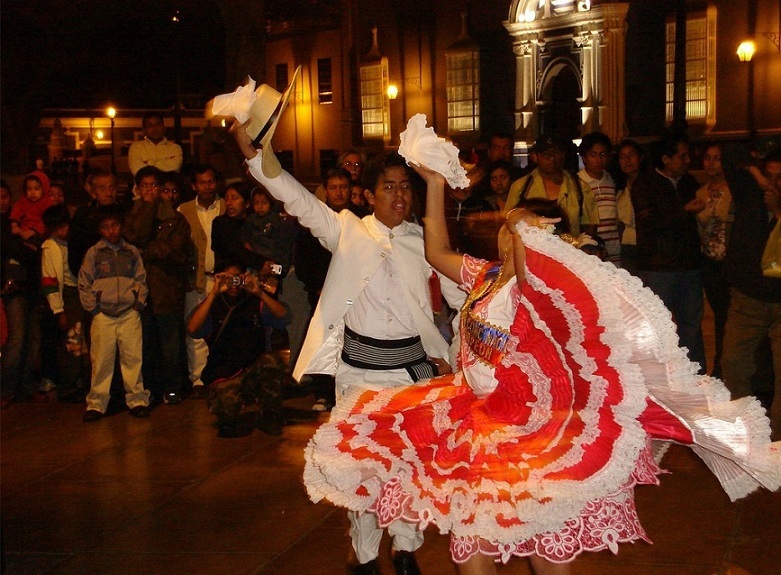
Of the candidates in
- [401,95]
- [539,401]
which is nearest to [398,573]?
[539,401]

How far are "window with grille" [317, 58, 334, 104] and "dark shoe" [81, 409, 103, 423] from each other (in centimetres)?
2387

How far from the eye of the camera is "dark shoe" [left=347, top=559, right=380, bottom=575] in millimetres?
4680

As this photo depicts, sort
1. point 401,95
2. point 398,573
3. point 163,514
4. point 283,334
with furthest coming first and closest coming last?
point 401,95 < point 283,334 < point 163,514 < point 398,573

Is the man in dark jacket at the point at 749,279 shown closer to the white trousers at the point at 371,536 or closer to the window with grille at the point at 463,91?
the white trousers at the point at 371,536

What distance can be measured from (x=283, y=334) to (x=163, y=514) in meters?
4.65

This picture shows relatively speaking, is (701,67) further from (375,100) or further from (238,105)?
(238,105)

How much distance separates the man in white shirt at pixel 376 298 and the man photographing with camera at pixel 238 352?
271 centimetres

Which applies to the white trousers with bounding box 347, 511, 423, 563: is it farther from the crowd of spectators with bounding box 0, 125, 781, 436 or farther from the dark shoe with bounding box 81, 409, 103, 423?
the dark shoe with bounding box 81, 409, 103, 423

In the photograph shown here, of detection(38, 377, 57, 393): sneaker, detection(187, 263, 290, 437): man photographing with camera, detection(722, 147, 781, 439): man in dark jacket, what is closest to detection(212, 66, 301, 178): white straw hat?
detection(187, 263, 290, 437): man photographing with camera

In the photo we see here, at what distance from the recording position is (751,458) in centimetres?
359

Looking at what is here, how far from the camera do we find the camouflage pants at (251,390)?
7.53m

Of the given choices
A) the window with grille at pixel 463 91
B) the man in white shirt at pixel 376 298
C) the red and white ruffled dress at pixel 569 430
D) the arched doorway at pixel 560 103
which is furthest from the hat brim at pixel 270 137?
the window with grille at pixel 463 91

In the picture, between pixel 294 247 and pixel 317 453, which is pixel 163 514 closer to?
pixel 317 453

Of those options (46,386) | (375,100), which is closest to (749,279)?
(46,386)
